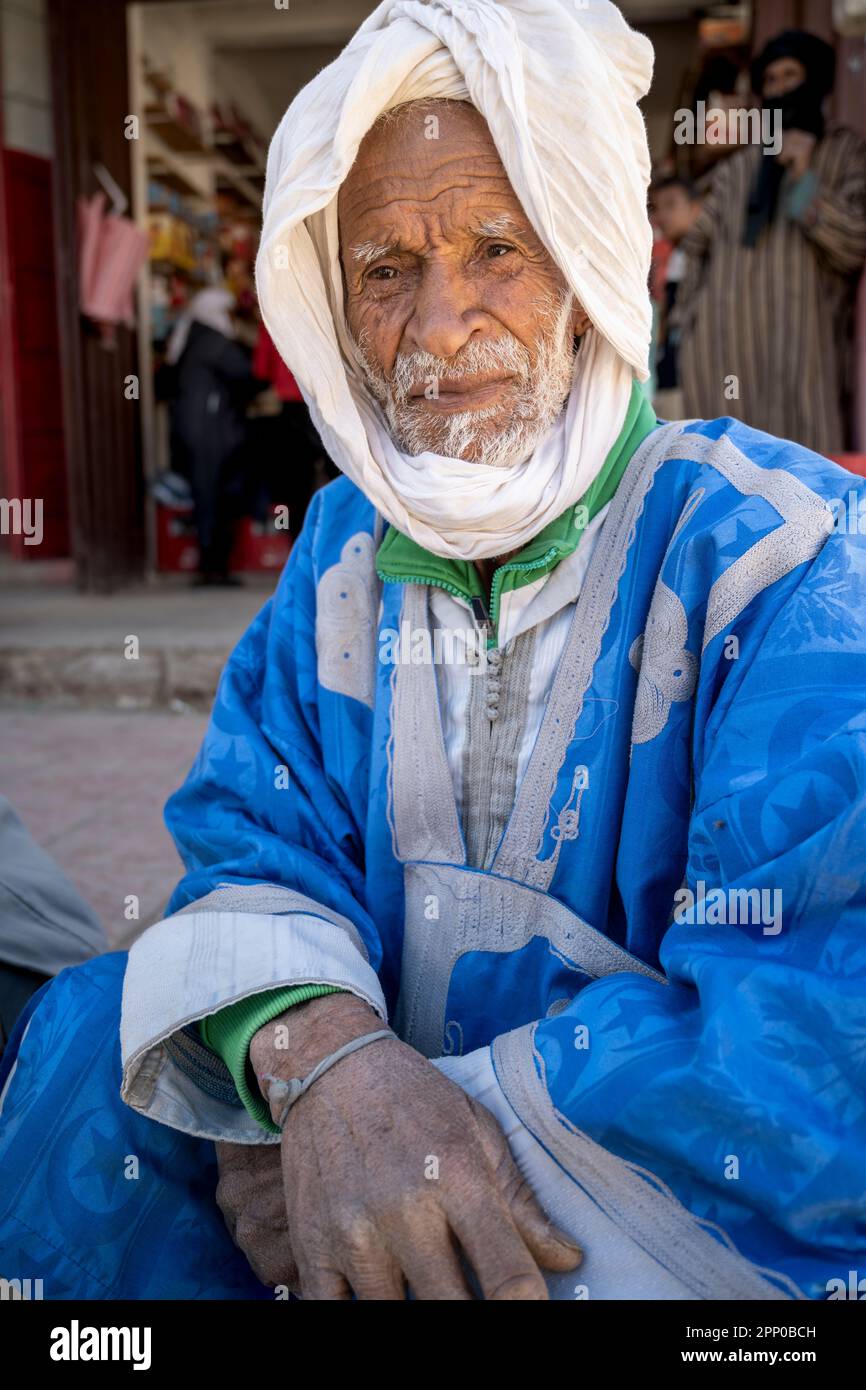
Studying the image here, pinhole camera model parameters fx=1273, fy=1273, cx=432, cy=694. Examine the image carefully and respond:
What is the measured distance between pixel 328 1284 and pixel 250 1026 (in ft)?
0.84

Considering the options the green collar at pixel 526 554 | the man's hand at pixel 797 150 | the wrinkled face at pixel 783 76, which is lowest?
the green collar at pixel 526 554

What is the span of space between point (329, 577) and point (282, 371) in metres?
5.10

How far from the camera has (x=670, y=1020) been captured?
3.61 feet

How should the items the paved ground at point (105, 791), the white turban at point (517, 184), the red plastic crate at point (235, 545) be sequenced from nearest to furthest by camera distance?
the white turban at point (517, 184) < the paved ground at point (105, 791) < the red plastic crate at point (235, 545)

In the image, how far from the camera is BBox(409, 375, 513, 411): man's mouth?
1438mm

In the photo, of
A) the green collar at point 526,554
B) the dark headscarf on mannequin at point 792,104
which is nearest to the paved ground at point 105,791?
the green collar at point 526,554

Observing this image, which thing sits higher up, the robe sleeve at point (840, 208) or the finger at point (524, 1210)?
the robe sleeve at point (840, 208)

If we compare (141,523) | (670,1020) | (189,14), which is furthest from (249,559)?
(670,1020)

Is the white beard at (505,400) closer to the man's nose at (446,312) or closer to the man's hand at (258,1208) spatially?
the man's nose at (446,312)

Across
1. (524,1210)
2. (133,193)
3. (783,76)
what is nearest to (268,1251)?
(524,1210)

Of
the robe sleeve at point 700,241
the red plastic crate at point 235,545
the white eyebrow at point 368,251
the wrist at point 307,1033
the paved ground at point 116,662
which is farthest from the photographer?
the red plastic crate at point 235,545

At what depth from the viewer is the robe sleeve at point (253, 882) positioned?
128cm

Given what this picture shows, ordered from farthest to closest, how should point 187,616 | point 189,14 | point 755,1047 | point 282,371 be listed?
point 189,14 → point 282,371 → point 187,616 → point 755,1047
